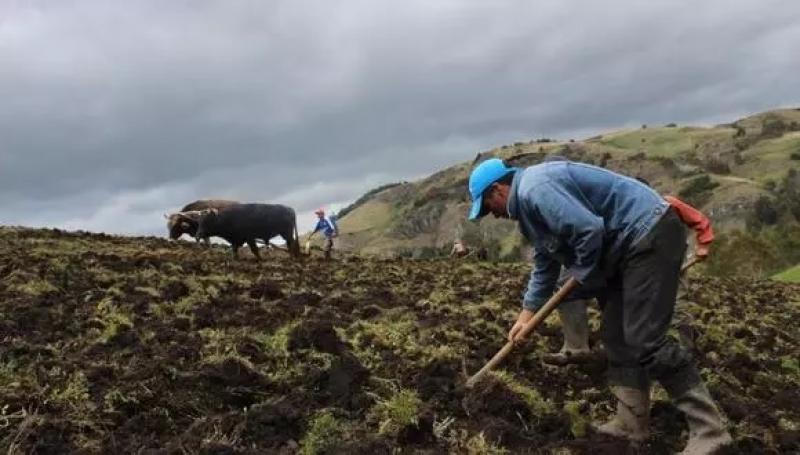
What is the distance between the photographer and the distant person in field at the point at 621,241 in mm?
4984

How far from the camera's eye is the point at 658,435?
5.69 meters

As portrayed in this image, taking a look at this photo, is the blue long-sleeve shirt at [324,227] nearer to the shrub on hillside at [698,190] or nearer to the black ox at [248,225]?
the black ox at [248,225]

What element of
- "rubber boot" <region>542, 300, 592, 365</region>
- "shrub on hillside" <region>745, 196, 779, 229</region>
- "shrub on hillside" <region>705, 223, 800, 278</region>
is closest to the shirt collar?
"rubber boot" <region>542, 300, 592, 365</region>

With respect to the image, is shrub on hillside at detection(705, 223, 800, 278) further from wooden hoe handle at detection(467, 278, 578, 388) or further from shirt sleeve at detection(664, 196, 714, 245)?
wooden hoe handle at detection(467, 278, 578, 388)

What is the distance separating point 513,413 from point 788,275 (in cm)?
2754

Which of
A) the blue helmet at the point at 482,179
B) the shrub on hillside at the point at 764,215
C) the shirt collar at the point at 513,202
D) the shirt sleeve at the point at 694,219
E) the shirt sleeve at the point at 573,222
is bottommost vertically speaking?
the shrub on hillside at the point at 764,215

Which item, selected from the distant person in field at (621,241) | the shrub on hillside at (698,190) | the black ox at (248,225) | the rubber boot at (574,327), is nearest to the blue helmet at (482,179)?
the distant person in field at (621,241)

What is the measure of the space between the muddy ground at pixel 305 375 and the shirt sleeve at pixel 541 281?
0.74 metres

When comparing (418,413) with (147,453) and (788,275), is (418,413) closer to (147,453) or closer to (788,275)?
(147,453)

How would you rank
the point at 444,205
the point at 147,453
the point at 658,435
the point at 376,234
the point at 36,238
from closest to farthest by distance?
→ the point at 147,453 < the point at 658,435 < the point at 36,238 < the point at 444,205 < the point at 376,234

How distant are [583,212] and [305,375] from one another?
2783 millimetres

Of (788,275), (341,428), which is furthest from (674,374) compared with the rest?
(788,275)

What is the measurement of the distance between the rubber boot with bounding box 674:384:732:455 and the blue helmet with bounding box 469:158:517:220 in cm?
166

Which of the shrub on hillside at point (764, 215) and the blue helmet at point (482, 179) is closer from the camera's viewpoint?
the blue helmet at point (482, 179)
